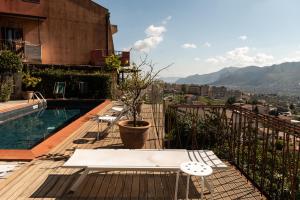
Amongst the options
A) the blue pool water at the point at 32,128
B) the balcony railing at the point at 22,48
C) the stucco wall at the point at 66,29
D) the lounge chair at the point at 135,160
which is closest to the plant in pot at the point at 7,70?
the blue pool water at the point at 32,128

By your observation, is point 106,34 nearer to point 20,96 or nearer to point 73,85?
point 73,85

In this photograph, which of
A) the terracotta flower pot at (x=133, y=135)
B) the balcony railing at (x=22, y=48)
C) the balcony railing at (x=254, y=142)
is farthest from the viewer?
the balcony railing at (x=22, y=48)

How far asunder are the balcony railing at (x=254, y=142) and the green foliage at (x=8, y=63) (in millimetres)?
11512

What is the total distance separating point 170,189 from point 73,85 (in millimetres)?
15460

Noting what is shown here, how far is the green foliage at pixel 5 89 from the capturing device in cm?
1473

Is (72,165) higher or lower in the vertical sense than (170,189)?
higher

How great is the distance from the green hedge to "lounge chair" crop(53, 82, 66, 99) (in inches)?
12.9

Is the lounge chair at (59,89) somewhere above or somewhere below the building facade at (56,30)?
below

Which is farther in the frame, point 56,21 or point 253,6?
point 56,21

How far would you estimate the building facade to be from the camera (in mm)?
19609

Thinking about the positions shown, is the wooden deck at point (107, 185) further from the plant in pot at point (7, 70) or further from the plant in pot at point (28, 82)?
the plant in pot at point (28, 82)

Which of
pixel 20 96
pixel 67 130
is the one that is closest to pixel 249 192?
pixel 67 130

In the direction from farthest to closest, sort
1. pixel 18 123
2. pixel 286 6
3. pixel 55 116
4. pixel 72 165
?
pixel 55 116
pixel 18 123
pixel 286 6
pixel 72 165

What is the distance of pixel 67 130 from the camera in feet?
25.4
